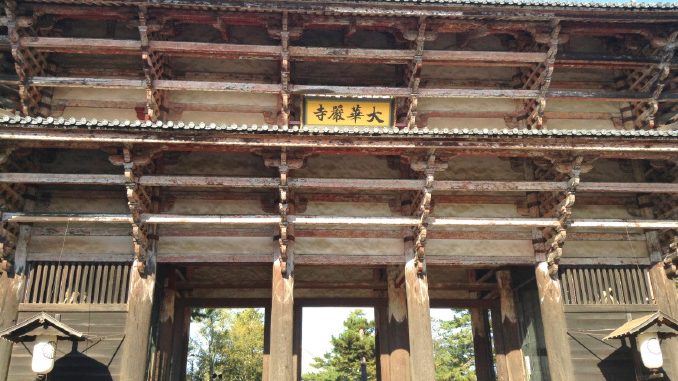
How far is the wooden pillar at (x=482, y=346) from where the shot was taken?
14938 mm

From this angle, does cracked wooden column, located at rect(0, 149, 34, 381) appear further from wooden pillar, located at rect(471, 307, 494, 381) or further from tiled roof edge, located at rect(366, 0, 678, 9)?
wooden pillar, located at rect(471, 307, 494, 381)

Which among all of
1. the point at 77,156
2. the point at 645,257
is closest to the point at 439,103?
the point at 645,257

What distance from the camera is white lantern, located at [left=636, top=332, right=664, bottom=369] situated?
971 cm

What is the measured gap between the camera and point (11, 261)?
10.3 m

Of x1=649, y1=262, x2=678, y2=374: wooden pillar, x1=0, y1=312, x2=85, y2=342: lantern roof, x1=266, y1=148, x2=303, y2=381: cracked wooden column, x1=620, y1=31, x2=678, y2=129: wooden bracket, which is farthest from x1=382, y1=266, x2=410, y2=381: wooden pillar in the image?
x1=0, y1=312, x2=85, y2=342: lantern roof

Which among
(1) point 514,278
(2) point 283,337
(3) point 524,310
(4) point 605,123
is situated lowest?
(2) point 283,337

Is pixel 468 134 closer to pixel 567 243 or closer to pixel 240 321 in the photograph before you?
pixel 567 243

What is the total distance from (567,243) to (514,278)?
6.47ft

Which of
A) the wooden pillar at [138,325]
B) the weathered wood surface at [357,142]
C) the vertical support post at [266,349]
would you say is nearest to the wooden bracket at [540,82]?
the weathered wood surface at [357,142]

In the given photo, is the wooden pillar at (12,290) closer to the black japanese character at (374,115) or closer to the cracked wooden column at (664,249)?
the black japanese character at (374,115)

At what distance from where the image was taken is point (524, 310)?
1277cm

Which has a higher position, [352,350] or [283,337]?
[352,350]

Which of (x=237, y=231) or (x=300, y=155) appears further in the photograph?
(x=237, y=231)

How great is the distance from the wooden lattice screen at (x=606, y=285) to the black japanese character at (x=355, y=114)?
552cm
